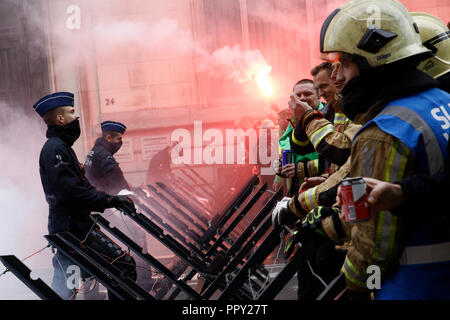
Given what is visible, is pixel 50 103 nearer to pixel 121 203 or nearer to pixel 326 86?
pixel 121 203

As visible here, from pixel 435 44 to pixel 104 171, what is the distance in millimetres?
4727

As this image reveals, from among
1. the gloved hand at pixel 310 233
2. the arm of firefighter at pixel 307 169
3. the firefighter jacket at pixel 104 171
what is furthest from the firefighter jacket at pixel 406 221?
the firefighter jacket at pixel 104 171

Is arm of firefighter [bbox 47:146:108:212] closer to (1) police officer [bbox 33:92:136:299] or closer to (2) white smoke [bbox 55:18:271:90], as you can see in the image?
(1) police officer [bbox 33:92:136:299]

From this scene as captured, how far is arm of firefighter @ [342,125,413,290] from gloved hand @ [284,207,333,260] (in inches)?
25.2

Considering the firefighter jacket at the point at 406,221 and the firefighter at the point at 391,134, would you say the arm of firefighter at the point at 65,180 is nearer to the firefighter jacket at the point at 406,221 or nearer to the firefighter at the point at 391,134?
the firefighter at the point at 391,134

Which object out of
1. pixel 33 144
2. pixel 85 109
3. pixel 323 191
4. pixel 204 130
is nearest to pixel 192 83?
pixel 204 130

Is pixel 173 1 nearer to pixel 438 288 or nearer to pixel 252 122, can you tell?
pixel 252 122

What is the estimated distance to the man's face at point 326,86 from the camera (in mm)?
3795

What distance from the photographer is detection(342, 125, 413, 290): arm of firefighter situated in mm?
1708

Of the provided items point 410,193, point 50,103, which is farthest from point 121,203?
point 410,193

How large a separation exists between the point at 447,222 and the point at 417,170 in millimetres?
181

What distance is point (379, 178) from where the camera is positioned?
1.73 meters

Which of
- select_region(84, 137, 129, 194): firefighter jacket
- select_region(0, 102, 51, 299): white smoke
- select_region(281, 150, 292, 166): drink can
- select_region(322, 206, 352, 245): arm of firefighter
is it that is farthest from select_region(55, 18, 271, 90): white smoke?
select_region(322, 206, 352, 245): arm of firefighter

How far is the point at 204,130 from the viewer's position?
11.2 metres
